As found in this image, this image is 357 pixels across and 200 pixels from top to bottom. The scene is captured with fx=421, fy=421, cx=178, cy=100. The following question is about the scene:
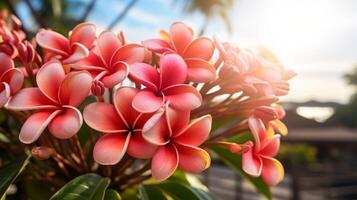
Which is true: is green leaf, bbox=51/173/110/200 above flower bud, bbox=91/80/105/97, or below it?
below

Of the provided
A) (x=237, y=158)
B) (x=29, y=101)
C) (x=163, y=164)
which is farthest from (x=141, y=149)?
(x=237, y=158)

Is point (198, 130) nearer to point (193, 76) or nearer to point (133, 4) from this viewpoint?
point (193, 76)

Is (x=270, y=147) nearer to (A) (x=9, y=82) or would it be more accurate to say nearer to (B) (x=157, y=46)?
(B) (x=157, y=46)

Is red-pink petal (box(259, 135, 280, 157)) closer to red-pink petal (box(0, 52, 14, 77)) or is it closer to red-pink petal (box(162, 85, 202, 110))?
red-pink petal (box(162, 85, 202, 110))

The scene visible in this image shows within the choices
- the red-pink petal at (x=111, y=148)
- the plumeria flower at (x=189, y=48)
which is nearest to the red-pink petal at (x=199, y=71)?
the plumeria flower at (x=189, y=48)

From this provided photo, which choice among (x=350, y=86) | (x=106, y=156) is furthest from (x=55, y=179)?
(x=350, y=86)

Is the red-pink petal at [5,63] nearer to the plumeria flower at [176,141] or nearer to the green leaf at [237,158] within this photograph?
the plumeria flower at [176,141]

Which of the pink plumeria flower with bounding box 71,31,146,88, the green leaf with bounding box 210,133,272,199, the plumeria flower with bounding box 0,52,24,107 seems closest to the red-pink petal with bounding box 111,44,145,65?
the pink plumeria flower with bounding box 71,31,146,88
